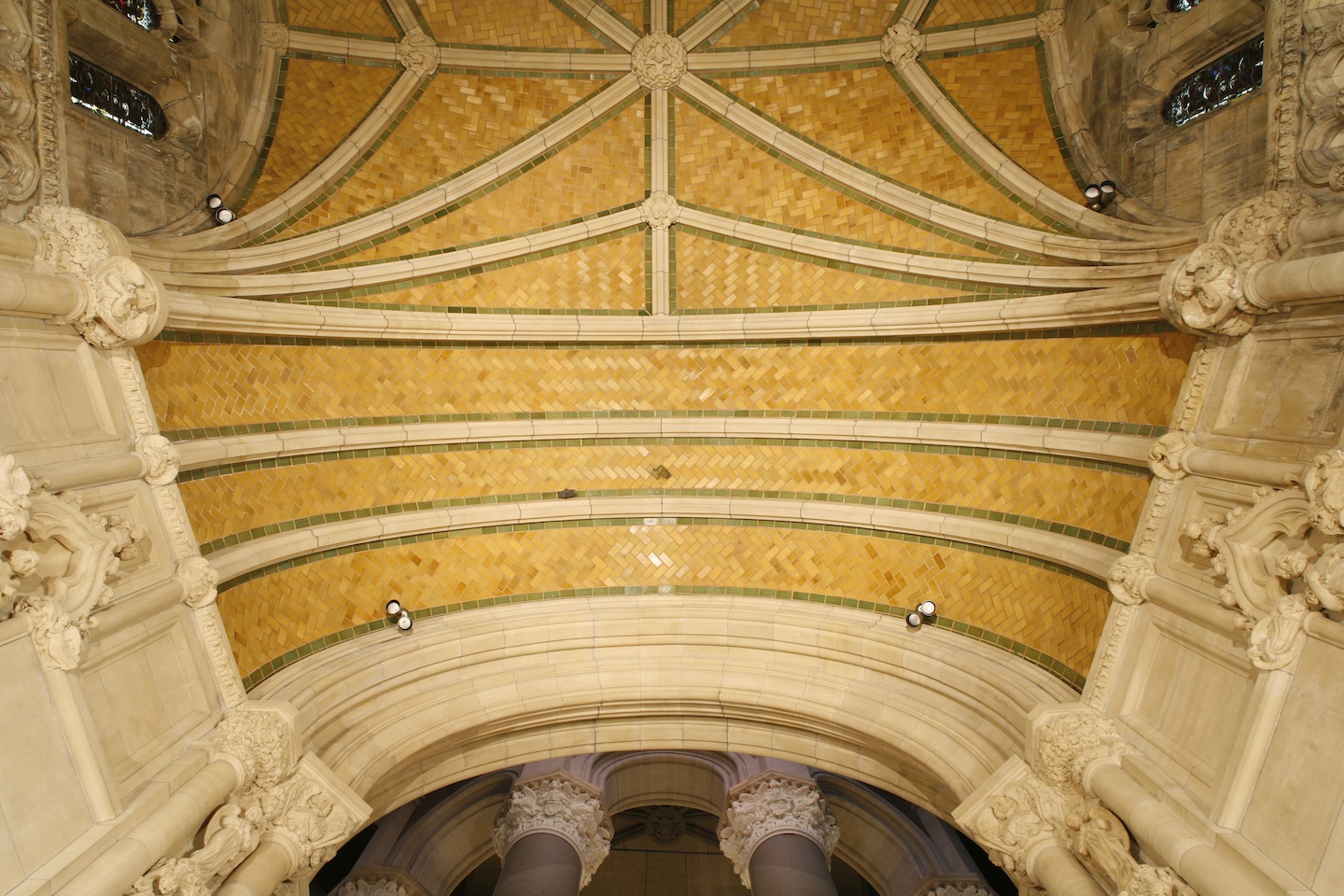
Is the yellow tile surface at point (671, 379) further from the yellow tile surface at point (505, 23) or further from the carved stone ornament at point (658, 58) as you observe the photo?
the yellow tile surface at point (505, 23)

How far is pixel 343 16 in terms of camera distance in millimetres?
9969

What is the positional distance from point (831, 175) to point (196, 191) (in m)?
6.84

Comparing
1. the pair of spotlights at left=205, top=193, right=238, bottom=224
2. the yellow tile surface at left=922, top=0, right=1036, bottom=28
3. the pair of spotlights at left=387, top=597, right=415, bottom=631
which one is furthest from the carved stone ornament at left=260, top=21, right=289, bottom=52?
the yellow tile surface at left=922, top=0, right=1036, bottom=28

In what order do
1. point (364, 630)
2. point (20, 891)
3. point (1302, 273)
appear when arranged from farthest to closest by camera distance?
1. point (364, 630)
2. point (1302, 273)
3. point (20, 891)

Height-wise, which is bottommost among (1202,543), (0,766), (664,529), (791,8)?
(0,766)

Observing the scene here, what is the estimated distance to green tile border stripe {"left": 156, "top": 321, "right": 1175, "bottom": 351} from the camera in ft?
28.1

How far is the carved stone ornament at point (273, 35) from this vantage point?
32.0ft

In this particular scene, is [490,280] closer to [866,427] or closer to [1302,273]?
[866,427]

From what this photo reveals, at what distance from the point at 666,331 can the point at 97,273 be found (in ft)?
19.5

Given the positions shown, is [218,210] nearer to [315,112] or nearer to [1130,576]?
[315,112]

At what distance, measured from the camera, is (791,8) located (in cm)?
1027

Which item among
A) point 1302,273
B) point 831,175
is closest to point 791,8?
point 831,175

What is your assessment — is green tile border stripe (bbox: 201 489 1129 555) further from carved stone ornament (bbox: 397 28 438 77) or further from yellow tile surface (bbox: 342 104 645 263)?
carved stone ornament (bbox: 397 28 438 77)

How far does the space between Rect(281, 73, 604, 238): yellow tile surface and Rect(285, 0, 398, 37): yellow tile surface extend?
31.9 inches
